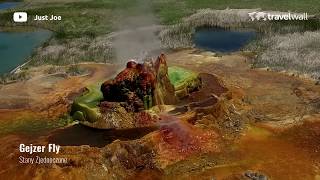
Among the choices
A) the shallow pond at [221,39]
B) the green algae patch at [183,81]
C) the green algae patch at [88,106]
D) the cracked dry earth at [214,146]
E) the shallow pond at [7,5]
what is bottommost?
the cracked dry earth at [214,146]

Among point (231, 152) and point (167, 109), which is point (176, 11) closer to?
point (167, 109)

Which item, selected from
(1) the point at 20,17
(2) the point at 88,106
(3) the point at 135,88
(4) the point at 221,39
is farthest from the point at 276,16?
(1) the point at 20,17

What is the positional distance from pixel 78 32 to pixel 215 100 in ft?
71.8

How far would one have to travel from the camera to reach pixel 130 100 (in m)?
23.0

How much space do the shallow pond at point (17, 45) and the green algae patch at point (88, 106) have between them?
1316cm

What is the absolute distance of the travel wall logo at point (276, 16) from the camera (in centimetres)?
4019

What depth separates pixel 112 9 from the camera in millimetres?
49500

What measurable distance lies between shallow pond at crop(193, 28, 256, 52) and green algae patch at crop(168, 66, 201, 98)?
31.5ft

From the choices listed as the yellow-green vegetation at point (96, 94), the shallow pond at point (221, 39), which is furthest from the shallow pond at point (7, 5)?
the yellow-green vegetation at point (96, 94)

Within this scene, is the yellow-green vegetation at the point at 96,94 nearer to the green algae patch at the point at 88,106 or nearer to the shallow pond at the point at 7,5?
the green algae patch at the point at 88,106

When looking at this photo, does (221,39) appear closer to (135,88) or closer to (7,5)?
(135,88)

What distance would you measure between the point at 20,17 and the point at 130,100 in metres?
28.7

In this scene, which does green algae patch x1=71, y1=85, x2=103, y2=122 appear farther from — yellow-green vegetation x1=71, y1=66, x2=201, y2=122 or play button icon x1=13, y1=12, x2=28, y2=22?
play button icon x1=13, y1=12, x2=28, y2=22

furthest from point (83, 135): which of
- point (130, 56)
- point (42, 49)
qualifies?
point (42, 49)
